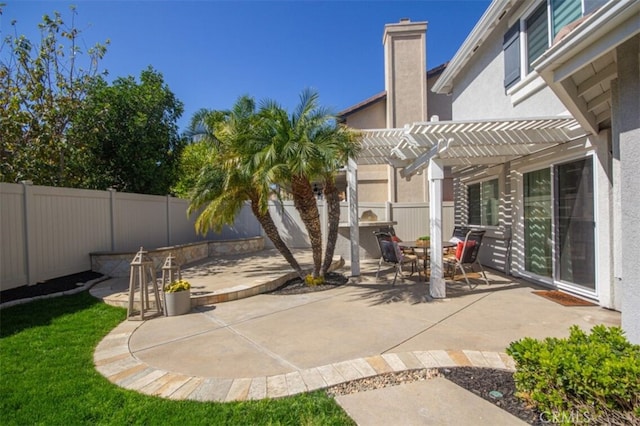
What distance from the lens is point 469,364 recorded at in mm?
3527

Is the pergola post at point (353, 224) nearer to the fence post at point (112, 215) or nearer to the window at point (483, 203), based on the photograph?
the window at point (483, 203)

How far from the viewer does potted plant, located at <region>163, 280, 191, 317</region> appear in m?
5.69

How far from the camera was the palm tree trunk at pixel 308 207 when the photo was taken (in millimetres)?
7293

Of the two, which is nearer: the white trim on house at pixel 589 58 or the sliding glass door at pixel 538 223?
the white trim on house at pixel 589 58

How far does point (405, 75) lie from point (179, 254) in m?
13.2

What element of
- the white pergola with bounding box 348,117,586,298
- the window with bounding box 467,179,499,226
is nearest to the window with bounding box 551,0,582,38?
the white pergola with bounding box 348,117,586,298

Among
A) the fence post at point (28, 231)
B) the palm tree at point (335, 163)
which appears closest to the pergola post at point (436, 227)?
the palm tree at point (335, 163)

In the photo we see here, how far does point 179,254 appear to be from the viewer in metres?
10.7

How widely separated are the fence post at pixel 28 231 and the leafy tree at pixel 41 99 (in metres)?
3.94

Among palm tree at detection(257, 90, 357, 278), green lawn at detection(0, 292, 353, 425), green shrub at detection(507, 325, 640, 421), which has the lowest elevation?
green lawn at detection(0, 292, 353, 425)

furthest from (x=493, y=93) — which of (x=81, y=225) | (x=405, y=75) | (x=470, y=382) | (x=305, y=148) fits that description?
(x=81, y=225)

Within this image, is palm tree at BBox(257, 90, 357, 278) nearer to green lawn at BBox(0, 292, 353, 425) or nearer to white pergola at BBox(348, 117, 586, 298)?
white pergola at BBox(348, 117, 586, 298)

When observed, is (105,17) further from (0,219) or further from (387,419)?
(387,419)

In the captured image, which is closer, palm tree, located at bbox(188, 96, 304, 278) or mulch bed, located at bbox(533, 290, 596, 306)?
mulch bed, located at bbox(533, 290, 596, 306)
